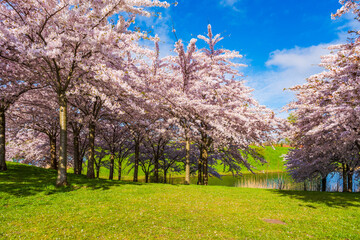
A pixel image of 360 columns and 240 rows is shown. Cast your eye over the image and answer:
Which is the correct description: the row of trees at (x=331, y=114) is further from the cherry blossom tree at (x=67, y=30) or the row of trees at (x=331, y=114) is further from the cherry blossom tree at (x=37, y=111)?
the cherry blossom tree at (x=37, y=111)

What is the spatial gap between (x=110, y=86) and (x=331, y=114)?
601 inches

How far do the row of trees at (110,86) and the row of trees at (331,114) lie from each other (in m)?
3.28

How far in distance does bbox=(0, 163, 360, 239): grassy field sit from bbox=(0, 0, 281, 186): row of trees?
10.6 ft

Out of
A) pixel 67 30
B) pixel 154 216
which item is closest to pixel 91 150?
pixel 67 30

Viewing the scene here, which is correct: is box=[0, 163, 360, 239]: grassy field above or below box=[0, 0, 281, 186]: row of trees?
below

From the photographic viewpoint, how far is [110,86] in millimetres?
14695

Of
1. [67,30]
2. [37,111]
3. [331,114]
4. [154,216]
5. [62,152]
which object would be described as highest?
[67,30]

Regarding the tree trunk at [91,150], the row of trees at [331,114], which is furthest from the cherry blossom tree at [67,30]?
the row of trees at [331,114]

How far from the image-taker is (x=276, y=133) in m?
21.9

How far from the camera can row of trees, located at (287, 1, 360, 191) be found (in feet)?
40.6

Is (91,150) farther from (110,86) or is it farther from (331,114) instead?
(331,114)

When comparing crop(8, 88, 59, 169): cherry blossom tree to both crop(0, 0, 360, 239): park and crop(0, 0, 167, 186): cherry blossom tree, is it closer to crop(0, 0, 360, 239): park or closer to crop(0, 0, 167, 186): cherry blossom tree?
crop(0, 0, 360, 239): park

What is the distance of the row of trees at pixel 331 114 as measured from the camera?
12363mm

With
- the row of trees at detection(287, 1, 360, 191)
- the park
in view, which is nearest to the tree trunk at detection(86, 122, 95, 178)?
the park
